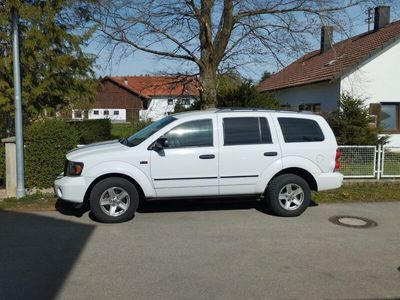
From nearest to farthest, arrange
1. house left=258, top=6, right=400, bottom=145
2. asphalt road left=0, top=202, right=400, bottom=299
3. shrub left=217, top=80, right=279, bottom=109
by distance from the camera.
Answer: asphalt road left=0, top=202, right=400, bottom=299
shrub left=217, top=80, right=279, bottom=109
house left=258, top=6, right=400, bottom=145

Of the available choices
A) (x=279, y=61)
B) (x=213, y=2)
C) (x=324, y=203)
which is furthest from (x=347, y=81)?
(x=324, y=203)

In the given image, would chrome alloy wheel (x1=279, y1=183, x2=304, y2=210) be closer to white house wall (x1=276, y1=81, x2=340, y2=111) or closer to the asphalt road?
the asphalt road

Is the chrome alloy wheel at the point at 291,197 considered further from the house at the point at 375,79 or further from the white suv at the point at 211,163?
the house at the point at 375,79

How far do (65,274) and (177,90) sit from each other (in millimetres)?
12631

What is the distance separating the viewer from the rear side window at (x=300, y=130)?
7785 millimetres

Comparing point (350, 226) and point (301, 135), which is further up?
point (301, 135)

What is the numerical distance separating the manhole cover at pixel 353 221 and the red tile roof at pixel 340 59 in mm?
6633

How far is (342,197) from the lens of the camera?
375 inches

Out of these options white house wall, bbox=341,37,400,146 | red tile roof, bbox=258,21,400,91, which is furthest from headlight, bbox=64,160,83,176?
white house wall, bbox=341,37,400,146

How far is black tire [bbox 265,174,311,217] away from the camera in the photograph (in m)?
7.63

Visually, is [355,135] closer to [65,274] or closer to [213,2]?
[213,2]

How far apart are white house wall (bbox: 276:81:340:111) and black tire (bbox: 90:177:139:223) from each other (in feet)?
45.1

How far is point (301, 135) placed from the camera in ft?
25.7

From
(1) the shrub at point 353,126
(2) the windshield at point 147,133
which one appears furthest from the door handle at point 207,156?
(1) the shrub at point 353,126
